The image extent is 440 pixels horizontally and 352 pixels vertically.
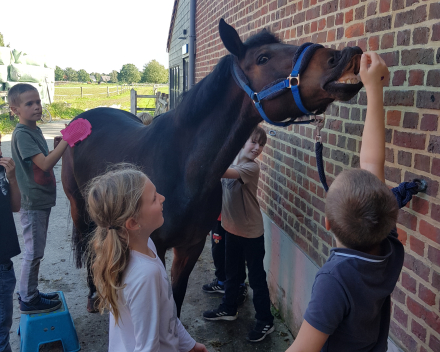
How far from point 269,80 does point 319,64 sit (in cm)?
32

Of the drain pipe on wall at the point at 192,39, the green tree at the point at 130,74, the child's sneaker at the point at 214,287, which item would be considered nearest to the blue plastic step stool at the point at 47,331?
the child's sneaker at the point at 214,287

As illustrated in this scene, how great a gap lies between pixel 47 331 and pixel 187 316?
3.79ft

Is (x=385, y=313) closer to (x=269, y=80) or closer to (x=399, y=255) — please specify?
(x=399, y=255)

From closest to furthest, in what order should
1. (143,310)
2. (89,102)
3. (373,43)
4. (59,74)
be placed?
(143,310)
(373,43)
(89,102)
(59,74)

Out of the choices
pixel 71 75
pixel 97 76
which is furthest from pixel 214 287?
pixel 97 76

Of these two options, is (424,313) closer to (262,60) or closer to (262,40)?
(262,60)

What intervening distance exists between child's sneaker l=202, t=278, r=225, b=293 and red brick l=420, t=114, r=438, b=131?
2679mm

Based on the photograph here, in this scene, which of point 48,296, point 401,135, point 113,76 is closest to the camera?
point 401,135

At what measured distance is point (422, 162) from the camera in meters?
1.64

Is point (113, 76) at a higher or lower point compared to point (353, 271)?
higher

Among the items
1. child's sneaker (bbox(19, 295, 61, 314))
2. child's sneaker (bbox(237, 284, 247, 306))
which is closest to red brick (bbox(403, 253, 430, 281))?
child's sneaker (bbox(237, 284, 247, 306))

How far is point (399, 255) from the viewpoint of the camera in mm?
1280

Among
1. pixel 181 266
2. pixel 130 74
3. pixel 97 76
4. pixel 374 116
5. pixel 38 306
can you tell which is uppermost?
pixel 97 76

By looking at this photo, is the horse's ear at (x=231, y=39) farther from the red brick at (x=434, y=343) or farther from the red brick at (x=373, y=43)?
the red brick at (x=434, y=343)
